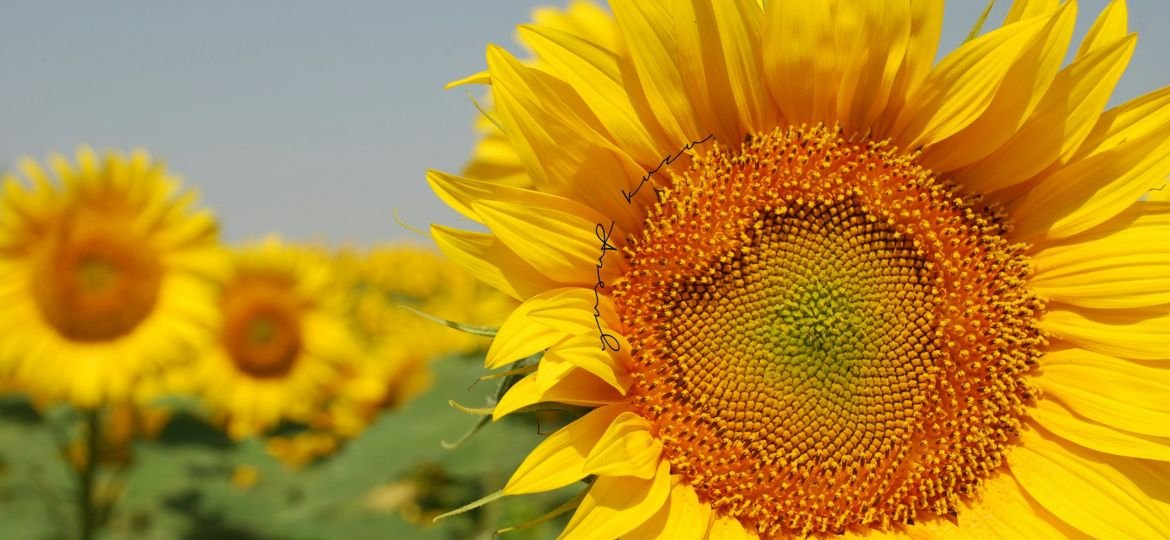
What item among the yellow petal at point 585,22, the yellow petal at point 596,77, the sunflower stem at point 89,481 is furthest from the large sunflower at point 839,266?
the sunflower stem at point 89,481

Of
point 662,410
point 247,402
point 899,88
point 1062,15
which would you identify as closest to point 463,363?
point 662,410

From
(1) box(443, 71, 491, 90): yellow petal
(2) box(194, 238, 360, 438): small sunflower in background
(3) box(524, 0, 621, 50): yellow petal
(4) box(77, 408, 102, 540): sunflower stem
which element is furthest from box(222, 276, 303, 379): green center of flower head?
(1) box(443, 71, 491, 90): yellow petal

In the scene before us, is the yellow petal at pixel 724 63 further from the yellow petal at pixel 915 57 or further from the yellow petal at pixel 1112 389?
the yellow petal at pixel 1112 389

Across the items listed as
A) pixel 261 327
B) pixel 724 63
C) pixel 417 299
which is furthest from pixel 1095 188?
pixel 417 299

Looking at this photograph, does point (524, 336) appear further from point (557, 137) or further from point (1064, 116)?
point (1064, 116)

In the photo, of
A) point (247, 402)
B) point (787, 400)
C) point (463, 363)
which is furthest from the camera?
point (247, 402)

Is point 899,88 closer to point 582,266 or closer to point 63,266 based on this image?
point 582,266
